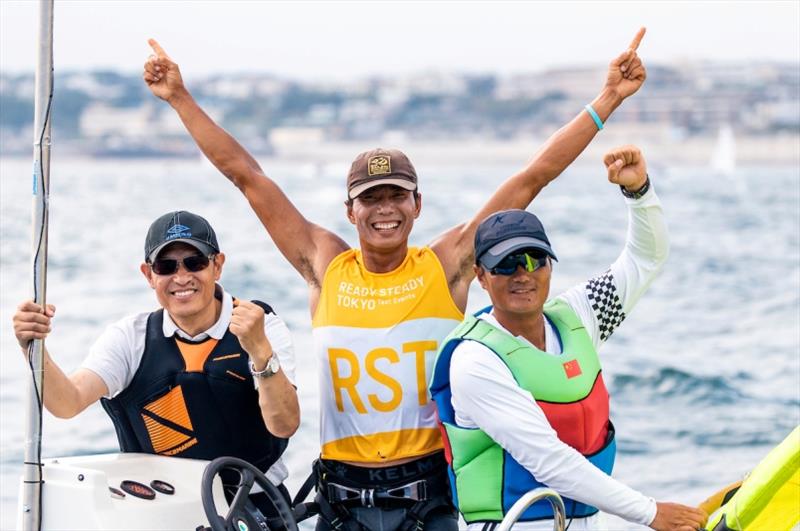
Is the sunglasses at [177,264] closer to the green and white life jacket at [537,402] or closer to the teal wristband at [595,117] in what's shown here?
the green and white life jacket at [537,402]

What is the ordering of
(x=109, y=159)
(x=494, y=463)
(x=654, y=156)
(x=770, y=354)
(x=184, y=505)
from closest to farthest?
(x=494, y=463), (x=184, y=505), (x=770, y=354), (x=109, y=159), (x=654, y=156)

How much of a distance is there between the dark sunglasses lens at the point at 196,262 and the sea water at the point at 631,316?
588 millimetres

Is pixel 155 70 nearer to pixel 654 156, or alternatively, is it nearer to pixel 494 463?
pixel 494 463

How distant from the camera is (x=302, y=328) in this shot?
627 inches

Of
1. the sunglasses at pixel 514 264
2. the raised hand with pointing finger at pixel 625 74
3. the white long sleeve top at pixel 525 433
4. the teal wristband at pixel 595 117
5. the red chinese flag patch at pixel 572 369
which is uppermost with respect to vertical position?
the raised hand with pointing finger at pixel 625 74

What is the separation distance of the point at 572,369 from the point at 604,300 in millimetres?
429

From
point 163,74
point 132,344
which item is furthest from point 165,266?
point 163,74

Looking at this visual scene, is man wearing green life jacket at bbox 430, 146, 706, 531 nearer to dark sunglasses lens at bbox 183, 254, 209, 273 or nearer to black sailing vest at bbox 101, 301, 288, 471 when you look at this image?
black sailing vest at bbox 101, 301, 288, 471

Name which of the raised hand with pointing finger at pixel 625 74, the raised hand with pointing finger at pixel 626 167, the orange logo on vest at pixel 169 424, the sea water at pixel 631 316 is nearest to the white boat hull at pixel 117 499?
the orange logo on vest at pixel 169 424

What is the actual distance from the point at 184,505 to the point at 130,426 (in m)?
0.40

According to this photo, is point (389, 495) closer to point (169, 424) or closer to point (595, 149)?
point (169, 424)

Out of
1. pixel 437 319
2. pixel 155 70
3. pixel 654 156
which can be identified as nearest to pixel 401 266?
pixel 437 319

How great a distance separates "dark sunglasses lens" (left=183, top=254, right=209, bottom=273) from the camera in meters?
4.11

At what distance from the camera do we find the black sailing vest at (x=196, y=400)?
4.23 meters
